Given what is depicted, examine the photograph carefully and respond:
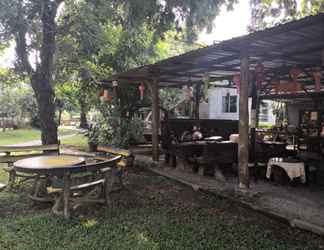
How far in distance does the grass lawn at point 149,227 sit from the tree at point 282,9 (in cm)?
839

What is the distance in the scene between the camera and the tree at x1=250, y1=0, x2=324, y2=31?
33.3ft

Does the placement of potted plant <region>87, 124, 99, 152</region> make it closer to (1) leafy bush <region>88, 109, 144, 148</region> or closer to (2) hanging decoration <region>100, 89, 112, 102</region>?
(1) leafy bush <region>88, 109, 144, 148</region>

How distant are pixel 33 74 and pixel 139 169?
13.1 ft

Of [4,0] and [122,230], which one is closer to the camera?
[122,230]

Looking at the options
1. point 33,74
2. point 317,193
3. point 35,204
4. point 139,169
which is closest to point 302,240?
point 317,193

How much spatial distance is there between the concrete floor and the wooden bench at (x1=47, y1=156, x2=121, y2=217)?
71.3 inches

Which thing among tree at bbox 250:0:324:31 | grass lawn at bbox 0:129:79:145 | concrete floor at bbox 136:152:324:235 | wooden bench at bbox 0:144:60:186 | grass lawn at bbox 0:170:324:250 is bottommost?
grass lawn at bbox 0:170:324:250

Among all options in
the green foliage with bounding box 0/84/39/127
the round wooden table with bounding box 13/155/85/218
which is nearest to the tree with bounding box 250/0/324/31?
the round wooden table with bounding box 13/155/85/218

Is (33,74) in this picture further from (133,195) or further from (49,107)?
(133,195)

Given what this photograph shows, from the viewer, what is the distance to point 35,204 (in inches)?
183

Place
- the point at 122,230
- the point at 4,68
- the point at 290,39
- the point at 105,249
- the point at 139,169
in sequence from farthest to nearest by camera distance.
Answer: the point at 4,68 < the point at 139,169 < the point at 290,39 < the point at 122,230 < the point at 105,249

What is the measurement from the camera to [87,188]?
4.46 metres

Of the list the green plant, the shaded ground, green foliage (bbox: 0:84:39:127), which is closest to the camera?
the shaded ground

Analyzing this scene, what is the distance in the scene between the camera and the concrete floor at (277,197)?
3780mm
